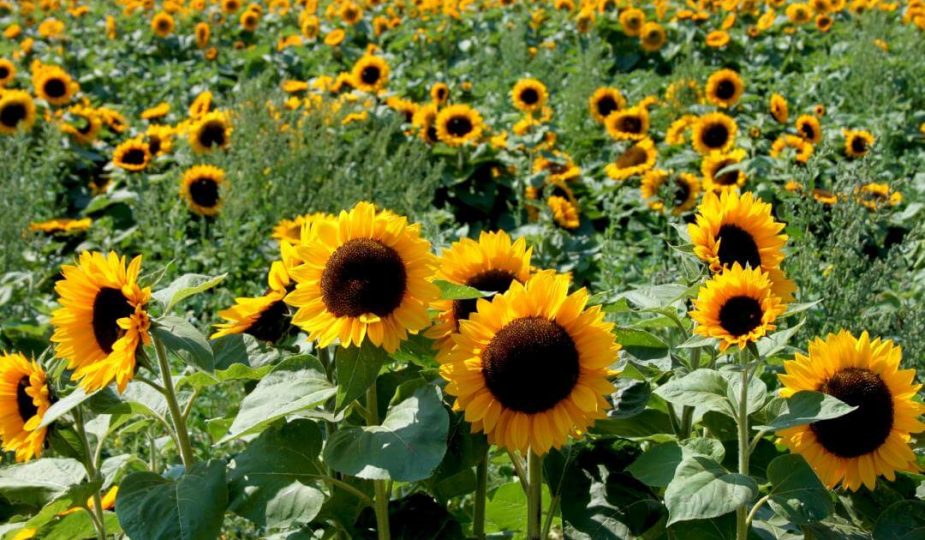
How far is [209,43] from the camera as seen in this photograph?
9.98 meters

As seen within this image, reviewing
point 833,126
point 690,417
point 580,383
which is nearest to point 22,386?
point 580,383

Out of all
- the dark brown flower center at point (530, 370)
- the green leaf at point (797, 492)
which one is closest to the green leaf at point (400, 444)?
the dark brown flower center at point (530, 370)

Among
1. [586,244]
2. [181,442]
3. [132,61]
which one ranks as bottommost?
[181,442]

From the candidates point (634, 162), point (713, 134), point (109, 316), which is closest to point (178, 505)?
point (109, 316)

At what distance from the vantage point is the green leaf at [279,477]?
165 centimetres

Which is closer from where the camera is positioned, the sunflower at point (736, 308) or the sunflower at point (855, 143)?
the sunflower at point (736, 308)

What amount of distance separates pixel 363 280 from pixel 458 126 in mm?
4098

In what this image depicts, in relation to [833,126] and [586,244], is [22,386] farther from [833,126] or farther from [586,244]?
[833,126]

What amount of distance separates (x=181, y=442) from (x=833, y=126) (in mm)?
5272

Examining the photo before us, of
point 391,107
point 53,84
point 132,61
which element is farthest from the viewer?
point 132,61

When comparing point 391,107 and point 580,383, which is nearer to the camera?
point 580,383

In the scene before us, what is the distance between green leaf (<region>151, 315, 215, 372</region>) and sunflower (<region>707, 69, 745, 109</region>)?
490 centimetres

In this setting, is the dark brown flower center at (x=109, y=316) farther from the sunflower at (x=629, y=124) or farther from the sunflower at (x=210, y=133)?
the sunflower at (x=629, y=124)

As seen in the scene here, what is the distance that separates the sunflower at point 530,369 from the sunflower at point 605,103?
461 centimetres
